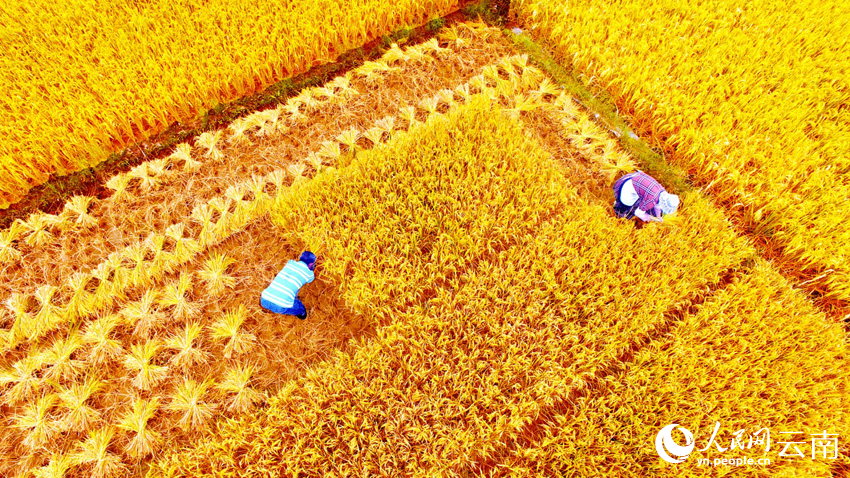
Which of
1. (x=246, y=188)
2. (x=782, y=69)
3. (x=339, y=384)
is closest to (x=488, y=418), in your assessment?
(x=339, y=384)

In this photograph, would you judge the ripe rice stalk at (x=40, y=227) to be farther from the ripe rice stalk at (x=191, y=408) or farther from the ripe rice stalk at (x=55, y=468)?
the ripe rice stalk at (x=191, y=408)

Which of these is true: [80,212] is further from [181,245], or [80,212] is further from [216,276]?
[216,276]

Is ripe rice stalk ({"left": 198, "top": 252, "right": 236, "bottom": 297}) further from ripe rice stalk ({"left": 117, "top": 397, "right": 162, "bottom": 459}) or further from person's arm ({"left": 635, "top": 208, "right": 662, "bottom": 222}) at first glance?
person's arm ({"left": 635, "top": 208, "right": 662, "bottom": 222})

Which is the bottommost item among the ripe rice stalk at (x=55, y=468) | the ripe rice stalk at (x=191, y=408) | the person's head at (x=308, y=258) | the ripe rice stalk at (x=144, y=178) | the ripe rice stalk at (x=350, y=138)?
the ripe rice stalk at (x=55, y=468)

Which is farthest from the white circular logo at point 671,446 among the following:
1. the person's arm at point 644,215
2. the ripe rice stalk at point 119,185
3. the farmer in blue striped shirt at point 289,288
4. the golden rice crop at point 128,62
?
the ripe rice stalk at point 119,185

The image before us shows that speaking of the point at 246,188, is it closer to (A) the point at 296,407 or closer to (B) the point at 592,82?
(A) the point at 296,407

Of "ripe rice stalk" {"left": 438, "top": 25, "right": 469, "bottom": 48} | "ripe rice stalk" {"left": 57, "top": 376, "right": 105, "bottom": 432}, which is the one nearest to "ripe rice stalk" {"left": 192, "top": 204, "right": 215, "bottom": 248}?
"ripe rice stalk" {"left": 57, "top": 376, "right": 105, "bottom": 432}

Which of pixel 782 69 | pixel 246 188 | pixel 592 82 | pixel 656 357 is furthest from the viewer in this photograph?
pixel 592 82
